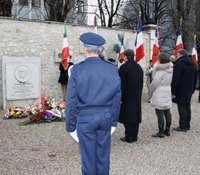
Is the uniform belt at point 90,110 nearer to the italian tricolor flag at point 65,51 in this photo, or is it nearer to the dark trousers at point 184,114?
the dark trousers at point 184,114

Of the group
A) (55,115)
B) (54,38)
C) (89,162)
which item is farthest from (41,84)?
(89,162)

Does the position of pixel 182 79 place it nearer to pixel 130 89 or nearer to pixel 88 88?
pixel 130 89

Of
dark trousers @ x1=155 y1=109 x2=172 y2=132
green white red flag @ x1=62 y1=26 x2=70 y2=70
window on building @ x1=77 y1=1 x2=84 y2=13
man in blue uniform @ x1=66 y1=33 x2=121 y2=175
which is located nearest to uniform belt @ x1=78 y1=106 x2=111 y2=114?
man in blue uniform @ x1=66 y1=33 x2=121 y2=175

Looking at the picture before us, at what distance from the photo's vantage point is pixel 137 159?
6.09m

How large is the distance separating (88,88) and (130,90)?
322 cm

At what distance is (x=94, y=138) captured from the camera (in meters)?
4.00

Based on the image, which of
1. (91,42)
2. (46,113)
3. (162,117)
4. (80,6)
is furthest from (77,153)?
(80,6)

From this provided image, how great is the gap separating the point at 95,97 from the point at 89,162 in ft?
2.33

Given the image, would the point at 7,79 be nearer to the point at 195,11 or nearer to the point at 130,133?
the point at 130,133

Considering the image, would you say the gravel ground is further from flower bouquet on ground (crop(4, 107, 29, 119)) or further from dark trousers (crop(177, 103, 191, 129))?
flower bouquet on ground (crop(4, 107, 29, 119))

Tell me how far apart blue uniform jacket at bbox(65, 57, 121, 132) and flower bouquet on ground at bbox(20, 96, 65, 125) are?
18.8 feet

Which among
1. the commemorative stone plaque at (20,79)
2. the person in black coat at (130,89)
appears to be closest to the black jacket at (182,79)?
the person in black coat at (130,89)

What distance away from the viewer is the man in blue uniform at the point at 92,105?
12.9 feet

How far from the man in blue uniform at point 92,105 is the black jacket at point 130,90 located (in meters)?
2.90
